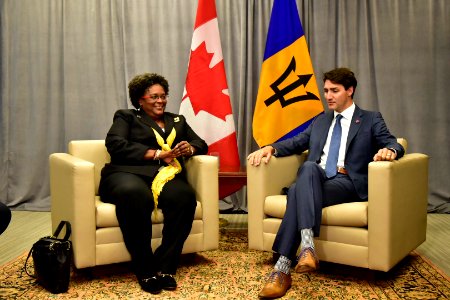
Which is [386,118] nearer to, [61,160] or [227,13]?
[227,13]

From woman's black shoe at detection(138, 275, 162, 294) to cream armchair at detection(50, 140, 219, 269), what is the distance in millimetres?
217

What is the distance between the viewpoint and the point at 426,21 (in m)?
4.34

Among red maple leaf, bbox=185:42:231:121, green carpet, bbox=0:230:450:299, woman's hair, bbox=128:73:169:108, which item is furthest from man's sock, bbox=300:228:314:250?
red maple leaf, bbox=185:42:231:121

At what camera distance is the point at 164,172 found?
9.38ft

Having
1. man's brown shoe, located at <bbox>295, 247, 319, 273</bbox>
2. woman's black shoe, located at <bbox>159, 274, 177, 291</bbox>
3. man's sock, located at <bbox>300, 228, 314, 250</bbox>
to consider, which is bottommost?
woman's black shoe, located at <bbox>159, 274, 177, 291</bbox>

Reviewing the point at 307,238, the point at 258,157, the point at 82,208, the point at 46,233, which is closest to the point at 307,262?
the point at 307,238

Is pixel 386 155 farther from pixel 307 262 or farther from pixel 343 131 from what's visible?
pixel 307 262

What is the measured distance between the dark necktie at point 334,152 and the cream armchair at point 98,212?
642mm

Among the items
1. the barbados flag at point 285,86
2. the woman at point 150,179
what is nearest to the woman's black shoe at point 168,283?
the woman at point 150,179

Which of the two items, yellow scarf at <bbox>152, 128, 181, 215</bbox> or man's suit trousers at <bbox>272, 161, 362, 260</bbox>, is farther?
yellow scarf at <bbox>152, 128, 181, 215</bbox>

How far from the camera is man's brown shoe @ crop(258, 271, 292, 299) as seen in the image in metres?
2.34

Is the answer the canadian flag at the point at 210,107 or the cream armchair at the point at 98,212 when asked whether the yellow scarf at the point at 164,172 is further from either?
the canadian flag at the point at 210,107

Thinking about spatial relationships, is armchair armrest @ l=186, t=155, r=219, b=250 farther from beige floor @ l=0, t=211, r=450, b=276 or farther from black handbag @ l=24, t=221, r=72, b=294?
beige floor @ l=0, t=211, r=450, b=276

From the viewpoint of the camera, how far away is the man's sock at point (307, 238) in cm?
238
